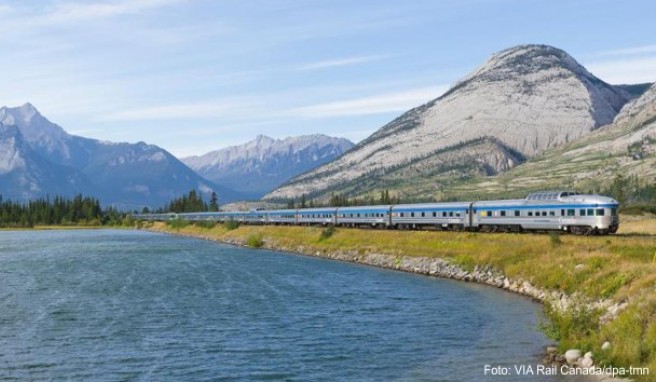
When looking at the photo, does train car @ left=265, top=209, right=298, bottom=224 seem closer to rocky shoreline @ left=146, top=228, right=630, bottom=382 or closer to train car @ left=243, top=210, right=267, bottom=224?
train car @ left=243, top=210, right=267, bottom=224

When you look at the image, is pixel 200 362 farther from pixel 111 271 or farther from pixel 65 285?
pixel 111 271

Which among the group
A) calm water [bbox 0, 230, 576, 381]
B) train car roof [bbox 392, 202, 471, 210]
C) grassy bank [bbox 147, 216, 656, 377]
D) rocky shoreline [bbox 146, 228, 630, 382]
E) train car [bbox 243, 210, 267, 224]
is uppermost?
train car roof [bbox 392, 202, 471, 210]

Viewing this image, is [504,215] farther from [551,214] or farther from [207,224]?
[207,224]

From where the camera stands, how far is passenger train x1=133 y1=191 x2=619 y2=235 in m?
64.9

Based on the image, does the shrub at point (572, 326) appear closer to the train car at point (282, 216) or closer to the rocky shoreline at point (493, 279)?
the rocky shoreline at point (493, 279)

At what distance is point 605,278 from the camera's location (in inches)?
1617

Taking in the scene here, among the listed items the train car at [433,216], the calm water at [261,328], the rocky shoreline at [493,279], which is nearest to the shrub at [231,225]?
the rocky shoreline at [493,279]

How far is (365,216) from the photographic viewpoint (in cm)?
11075

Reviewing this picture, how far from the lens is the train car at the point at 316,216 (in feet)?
409

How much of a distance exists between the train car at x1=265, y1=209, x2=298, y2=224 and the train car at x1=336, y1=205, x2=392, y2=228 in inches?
934

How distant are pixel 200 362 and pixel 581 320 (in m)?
18.1

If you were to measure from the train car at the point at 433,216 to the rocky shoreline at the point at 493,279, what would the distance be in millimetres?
11013

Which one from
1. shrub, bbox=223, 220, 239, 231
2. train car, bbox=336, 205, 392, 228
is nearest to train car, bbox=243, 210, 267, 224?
shrub, bbox=223, 220, 239, 231

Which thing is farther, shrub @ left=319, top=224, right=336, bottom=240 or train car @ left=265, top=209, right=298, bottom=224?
train car @ left=265, top=209, right=298, bottom=224
